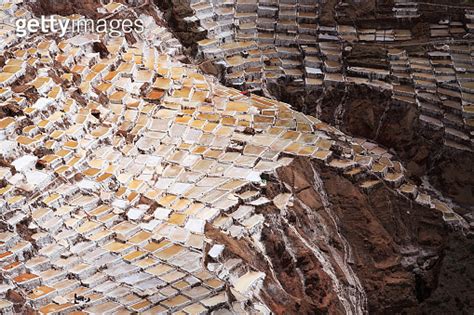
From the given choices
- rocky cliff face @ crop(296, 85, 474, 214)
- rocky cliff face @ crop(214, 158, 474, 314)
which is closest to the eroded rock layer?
rocky cliff face @ crop(214, 158, 474, 314)

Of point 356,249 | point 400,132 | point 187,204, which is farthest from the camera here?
point 400,132

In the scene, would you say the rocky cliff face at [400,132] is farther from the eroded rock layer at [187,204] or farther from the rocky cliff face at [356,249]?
the rocky cliff face at [356,249]

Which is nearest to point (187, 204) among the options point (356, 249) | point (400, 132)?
point (356, 249)

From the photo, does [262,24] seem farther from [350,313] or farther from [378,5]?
[350,313]

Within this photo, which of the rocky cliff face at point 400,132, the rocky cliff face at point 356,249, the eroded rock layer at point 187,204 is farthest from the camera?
the rocky cliff face at point 400,132

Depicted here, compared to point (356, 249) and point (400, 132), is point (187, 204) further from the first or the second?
point (400, 132)

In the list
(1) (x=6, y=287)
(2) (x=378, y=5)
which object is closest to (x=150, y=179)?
(1) (x=6, y=287)

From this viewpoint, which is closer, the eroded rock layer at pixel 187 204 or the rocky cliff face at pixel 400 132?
the eroded rock layer at pixel 187 204

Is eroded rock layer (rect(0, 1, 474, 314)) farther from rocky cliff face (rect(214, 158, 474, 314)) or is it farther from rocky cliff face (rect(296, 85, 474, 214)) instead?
rocky cliff face (rect(296, 85, 474, 214))

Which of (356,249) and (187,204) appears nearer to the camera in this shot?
(187,204)

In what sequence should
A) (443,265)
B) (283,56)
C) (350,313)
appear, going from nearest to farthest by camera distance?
(350,313) → (443,265) → (283,56)

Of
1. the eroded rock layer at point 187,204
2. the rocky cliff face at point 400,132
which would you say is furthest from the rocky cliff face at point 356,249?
the rocky cliff face at point 400,132
